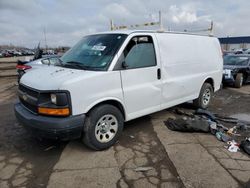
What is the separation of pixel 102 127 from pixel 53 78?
3.88 feet

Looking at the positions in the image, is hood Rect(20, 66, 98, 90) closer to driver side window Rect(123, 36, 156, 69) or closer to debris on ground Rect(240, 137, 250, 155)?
driver side window Rect(123, 36, 156, 69)

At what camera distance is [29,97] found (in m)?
3.89

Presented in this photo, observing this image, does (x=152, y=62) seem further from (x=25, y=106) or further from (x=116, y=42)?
(x=25, y=106)

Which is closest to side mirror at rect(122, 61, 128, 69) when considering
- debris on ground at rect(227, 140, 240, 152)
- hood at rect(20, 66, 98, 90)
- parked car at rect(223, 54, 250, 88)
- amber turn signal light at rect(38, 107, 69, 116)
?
hood at rect(20, 66, 98, 90)

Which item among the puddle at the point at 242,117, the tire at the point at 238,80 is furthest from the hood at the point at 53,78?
the tire at the point at 238,80

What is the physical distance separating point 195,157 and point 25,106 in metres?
3.10

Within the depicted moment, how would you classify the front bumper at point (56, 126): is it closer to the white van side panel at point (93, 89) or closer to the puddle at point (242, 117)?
the white van side panel at point (93, 89)

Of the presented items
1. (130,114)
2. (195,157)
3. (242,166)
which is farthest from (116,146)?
(242,166)

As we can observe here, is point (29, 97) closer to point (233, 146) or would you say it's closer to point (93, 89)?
point (93, 89)

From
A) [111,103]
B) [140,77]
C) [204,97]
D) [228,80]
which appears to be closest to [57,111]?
[111,103]

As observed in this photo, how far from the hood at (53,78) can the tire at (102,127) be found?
639 mm

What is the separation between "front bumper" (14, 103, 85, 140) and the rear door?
1.06 metres

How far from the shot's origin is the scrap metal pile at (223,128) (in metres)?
4.32

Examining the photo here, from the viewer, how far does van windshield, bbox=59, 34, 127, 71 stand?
13.4ft
